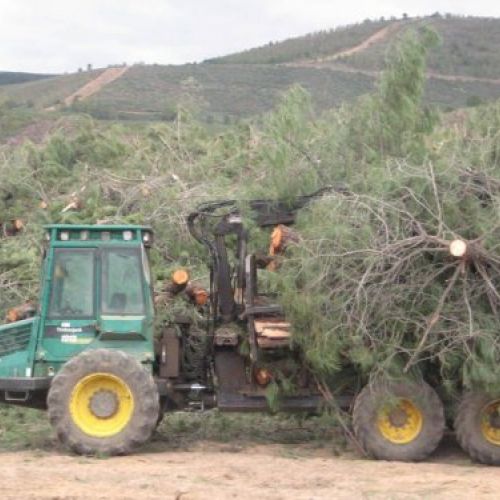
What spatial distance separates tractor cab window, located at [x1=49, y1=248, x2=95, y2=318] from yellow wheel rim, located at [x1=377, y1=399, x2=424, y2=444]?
2907mm

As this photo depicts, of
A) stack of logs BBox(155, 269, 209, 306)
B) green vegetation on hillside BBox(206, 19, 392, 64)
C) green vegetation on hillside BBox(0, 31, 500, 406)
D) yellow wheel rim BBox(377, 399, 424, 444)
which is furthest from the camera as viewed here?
green vegetation on hillside BBox(206, 19, 392, 64)

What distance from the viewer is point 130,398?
9766 mm

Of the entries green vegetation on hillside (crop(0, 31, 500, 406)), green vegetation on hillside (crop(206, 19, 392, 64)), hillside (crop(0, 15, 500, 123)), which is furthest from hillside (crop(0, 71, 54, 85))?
green vegetation on hillside (crop(0, 31, 500, 406))

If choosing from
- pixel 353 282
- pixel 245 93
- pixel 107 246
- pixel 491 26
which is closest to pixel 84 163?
pixel 107 246

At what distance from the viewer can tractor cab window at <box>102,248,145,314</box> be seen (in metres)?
10.1

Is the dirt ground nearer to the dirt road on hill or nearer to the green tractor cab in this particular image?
the green tractor cab

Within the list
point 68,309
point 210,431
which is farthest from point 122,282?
point 210,431

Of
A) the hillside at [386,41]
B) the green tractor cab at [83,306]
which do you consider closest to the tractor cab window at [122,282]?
the green tractor cab at [83,306]

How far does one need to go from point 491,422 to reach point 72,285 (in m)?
4.08

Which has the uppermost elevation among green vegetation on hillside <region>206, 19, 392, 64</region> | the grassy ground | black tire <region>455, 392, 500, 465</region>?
green vegetation on hillside <region>206, 19, 392, 64</region>

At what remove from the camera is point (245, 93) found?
41.4m

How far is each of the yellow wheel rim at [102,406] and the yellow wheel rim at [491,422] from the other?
3.20m

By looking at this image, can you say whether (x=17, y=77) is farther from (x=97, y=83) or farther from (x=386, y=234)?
(x=386, y=234)

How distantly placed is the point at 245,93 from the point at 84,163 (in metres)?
24.3
